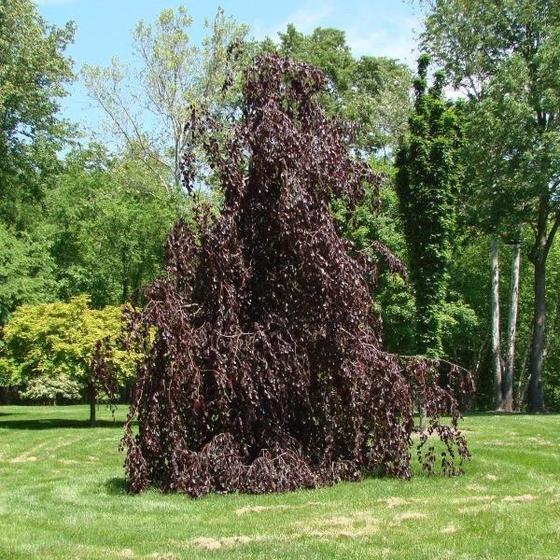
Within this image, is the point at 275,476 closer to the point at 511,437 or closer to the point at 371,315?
the point at 371,315

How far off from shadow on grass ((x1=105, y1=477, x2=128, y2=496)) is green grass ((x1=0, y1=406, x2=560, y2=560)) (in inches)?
1.0

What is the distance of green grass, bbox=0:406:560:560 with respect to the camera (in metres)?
5.82

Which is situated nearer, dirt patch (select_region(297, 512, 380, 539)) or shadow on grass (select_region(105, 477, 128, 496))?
dirt patch (select_region(297, 512, 380, 539))

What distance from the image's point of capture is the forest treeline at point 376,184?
17.5 meters

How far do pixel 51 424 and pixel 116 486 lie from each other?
12.8 metres

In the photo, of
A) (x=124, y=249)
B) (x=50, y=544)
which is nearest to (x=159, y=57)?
(x=124, y=249)

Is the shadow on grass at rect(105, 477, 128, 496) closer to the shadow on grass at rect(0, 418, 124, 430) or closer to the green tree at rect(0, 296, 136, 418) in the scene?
the green tree at rect(0, 296, 136, 418)

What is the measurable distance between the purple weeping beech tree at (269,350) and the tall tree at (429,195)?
667 centimetres

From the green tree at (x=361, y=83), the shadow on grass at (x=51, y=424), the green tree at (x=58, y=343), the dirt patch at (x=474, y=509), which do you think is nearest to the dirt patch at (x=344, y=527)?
the dirt patch at (x=474, y=509)

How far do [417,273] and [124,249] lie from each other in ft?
67.8

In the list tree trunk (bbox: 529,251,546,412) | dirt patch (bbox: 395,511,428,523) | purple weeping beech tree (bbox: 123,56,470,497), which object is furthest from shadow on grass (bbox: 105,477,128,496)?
tree trunk (bbox: 529,251,546,412)

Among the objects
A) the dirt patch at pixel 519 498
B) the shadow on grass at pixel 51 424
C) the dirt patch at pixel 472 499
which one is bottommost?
the dirt patch at pixel 472 499

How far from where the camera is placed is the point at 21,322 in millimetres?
20000

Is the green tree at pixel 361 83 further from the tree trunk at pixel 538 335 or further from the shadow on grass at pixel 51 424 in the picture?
the shadow on grass at pixel 51 424
